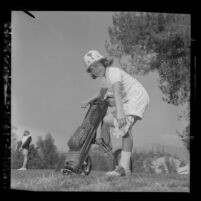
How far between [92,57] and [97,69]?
21 centimetres

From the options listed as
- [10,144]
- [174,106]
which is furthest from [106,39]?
[10,144]

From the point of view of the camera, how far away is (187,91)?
32.7ft

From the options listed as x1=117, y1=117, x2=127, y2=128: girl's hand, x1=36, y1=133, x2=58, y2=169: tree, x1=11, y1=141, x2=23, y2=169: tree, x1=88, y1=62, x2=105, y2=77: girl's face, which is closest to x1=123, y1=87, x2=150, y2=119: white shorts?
x1=117, y1=117, x2=127, y2=128: girl's hand

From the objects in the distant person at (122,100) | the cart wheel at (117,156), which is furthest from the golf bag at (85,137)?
the cart wheel at (117,156)

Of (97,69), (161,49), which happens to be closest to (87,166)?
(97,69)

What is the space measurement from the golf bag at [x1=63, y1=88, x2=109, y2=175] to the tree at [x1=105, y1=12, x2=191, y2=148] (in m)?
0.67

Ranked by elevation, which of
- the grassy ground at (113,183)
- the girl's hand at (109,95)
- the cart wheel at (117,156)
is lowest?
the grassy ground at (113,183)

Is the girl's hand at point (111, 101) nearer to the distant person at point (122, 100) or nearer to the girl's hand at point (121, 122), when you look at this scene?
the distant person at point (122, 100)

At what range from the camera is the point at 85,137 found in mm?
9867

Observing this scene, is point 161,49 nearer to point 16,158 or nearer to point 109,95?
point 109,95

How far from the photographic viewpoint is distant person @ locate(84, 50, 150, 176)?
32.1 feet

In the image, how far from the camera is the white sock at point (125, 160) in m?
9.80
